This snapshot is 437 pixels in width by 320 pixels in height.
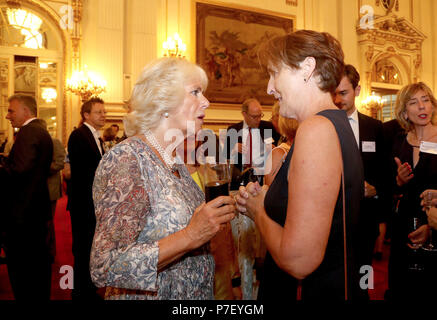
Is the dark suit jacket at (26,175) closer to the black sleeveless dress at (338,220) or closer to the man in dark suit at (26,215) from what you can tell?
the man in dark suit at (26,215)

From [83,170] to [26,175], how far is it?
1.72 feet

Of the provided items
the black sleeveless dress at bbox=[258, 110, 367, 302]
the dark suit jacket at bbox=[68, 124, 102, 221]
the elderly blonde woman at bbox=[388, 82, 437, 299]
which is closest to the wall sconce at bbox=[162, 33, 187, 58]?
the dark suit jacket at bbox=[68, 124, 102, 221]

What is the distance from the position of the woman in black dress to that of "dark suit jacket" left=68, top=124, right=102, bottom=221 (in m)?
2.47

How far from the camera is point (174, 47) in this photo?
26.6ft

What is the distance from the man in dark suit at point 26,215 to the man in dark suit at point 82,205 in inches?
12.0

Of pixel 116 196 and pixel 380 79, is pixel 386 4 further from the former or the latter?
pixel 116 196

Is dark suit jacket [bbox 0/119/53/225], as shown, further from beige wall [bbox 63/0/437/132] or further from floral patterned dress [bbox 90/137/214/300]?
beige wall [bbox 63/0/437/132]

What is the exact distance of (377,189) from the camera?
2961 millimetres

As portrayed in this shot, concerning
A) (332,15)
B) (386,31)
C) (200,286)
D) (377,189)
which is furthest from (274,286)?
(386,31)

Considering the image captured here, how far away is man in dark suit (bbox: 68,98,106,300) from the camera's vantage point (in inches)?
132

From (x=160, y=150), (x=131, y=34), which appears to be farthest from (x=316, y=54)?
(x=131, y=34)

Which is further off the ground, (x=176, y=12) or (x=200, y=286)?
(x=176, y=12)

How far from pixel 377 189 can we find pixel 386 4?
11.1 metres

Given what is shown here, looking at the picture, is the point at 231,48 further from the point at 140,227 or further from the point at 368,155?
the point at 140,227
